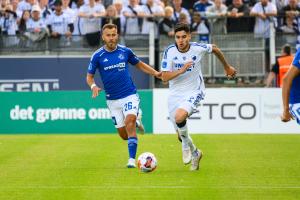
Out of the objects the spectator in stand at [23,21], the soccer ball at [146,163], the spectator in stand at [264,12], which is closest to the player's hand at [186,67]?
the soccer ball at [146,163]

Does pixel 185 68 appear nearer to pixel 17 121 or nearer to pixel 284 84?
pixel 284 84

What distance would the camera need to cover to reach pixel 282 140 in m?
20.6

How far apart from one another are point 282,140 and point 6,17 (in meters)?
10.1

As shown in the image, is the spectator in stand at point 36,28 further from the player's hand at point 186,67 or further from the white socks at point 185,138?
the player's hand at point 186,67

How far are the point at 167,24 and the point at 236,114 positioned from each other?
150 inches

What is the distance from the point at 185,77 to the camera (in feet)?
46.9

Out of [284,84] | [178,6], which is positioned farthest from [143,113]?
[284,84]

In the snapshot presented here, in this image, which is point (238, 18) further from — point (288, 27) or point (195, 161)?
point (195, 161)

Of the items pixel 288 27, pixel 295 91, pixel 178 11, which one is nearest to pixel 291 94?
pixel 295 91

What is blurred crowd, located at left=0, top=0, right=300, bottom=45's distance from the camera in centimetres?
2597

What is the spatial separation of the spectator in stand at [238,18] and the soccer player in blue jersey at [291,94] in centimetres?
1496

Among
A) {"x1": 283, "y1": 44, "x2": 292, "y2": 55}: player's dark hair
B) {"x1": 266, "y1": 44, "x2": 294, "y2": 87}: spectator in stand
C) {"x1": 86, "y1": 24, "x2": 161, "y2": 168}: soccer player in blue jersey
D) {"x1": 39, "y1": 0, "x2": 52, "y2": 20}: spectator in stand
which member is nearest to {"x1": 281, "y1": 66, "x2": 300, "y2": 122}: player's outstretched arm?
{"x1": 86, "y1": 24, "x2": 161, "y2": 168}: soccer player in blue jersey

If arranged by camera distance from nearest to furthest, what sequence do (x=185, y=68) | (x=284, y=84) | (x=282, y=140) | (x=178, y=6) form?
(x=284, y=84)
(x=185, y=68)
(x=282, y=140)
(x=178, y=6)

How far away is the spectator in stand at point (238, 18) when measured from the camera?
85.4ft
